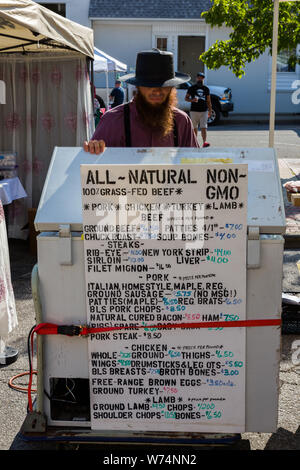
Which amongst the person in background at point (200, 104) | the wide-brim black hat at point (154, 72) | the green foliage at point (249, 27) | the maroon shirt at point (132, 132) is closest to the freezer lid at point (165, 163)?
the maroon shirt at point (132, 132)

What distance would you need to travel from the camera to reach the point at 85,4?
22.2 meters

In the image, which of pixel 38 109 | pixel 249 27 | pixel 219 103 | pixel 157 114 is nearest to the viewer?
pixel 157 114

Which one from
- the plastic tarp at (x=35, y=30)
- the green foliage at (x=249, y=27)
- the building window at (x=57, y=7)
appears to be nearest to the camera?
the plastic tarp at (x=35, y=30)

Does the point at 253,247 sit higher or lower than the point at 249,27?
lower

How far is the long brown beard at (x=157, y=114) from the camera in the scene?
3.20 metres

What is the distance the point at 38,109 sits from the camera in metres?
6.97

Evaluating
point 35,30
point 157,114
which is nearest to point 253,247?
point 157,114

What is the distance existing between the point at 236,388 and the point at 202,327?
1.03ft

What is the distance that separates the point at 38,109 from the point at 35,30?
6.35 ft

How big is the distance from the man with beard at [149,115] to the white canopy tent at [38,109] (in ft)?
11.8

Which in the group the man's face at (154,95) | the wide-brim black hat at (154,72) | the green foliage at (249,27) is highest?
the green foliage at (249,27)

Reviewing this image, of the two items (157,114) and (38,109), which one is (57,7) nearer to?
(38,109)

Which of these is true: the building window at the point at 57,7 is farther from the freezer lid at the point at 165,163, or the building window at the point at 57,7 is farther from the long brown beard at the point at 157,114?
the freezer lid at the point at 165,163
